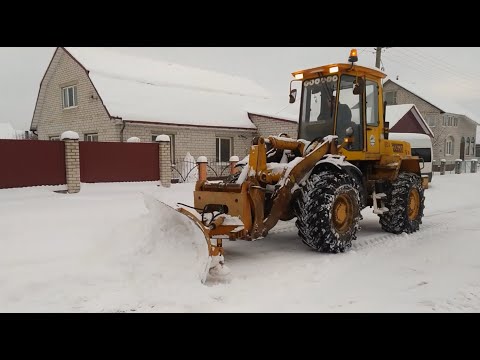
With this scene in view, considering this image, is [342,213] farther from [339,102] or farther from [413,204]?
[413,204]

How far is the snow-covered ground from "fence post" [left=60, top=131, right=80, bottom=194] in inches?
129

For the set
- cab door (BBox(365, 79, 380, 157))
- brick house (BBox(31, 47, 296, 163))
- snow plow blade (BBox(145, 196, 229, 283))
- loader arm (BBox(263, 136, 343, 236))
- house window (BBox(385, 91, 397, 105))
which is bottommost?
snow plow blade (BBox(145, 196, 229, 283))

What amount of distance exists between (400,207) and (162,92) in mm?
13783

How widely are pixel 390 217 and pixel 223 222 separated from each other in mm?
3406

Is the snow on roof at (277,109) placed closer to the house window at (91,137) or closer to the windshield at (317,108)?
the house window at (91,137)

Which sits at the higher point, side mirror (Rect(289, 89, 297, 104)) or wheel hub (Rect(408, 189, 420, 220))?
side mirror (Rect(289, 89, 297, 104))

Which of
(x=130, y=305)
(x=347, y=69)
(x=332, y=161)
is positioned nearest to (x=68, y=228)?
(x=130, y=305)

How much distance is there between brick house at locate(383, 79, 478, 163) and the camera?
103 ft

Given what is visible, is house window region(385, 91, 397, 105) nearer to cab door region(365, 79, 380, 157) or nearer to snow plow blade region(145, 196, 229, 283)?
cab door region(365, 79, 380, 157)

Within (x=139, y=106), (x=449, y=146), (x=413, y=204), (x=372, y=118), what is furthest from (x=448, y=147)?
(x=372, y=118)

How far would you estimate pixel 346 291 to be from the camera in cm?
419

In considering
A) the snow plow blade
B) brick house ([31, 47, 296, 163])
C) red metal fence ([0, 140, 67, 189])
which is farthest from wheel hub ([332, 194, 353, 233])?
brick house ([31, 47, 296, 163])

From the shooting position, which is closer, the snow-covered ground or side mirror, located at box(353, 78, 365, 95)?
the snow-covered ground

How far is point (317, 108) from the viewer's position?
668cm
